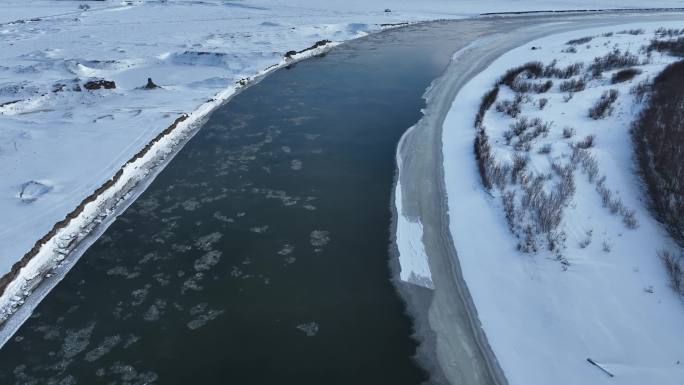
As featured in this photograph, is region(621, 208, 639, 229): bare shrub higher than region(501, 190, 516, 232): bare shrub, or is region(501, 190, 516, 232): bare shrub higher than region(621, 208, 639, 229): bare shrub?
region(621, 208, 639, 229): bare shrub

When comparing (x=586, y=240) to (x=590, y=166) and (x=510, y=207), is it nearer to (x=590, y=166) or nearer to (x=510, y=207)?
(x=510, y=207)

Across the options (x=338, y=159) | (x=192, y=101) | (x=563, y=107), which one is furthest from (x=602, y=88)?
(x=192, y=101)

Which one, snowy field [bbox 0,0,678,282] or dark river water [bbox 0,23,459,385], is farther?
snowy field [bbox 0,0,678,282]

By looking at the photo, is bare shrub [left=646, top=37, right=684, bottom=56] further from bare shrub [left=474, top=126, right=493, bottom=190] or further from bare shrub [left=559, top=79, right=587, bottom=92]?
Answer: bare shrub [left=474, top=126, right=493, bottom=190]

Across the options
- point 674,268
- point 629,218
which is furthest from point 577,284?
point 629,218

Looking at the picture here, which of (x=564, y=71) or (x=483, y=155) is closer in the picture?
(x=483, y=155)

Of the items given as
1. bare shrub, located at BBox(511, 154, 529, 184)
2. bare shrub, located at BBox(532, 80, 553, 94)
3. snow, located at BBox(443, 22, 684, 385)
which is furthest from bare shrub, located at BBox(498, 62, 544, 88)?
bare shrub, located at BBox(511, 154, 529, 184)
